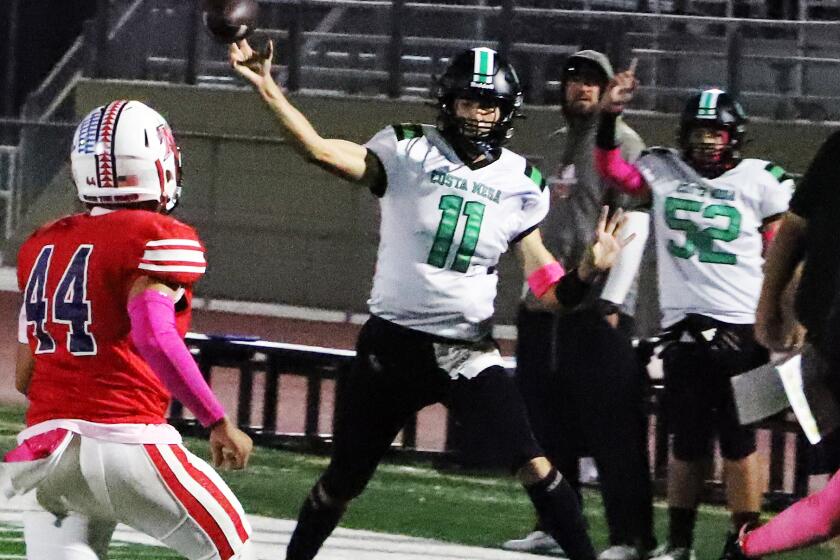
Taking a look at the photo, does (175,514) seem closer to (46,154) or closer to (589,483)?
(589,483)

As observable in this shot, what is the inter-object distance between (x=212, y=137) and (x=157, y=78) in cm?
101

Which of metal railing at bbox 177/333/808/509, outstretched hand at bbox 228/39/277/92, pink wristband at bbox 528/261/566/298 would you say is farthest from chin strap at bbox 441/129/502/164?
metal railing at bbox 177/333/808/509

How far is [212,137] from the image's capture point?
18969 mm

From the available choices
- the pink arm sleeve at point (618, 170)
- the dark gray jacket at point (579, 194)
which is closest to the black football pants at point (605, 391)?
the dark gray jacket at point (579, 194)

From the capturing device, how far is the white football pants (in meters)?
3.95

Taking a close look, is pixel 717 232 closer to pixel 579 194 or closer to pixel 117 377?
pixel 579 194

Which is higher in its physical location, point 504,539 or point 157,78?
point 157,78

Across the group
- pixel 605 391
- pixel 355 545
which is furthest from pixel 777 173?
pixel 355 545

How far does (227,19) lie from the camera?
5.24m

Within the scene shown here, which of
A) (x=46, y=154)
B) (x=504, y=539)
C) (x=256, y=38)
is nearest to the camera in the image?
(x=504, y=539)

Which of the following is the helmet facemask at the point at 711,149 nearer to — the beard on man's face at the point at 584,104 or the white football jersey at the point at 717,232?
the white football jersey at the point at 717,232

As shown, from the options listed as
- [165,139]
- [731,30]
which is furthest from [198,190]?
[165,139]

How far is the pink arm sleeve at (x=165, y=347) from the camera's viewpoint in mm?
3846

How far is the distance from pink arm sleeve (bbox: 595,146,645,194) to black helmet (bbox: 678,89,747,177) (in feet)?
0.75
